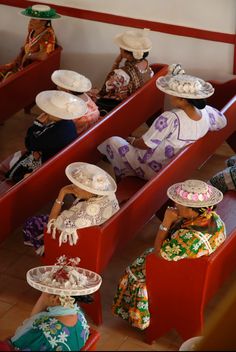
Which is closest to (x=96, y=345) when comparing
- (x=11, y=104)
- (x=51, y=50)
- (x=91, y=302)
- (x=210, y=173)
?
(x=91, y=302)

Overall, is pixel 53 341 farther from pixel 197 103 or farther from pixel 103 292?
pixel 197 103

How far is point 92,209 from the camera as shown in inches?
191

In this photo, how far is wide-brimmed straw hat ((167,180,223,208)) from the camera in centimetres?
460

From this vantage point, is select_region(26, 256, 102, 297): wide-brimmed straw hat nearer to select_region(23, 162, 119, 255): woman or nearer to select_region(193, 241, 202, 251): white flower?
select_region(23, 162, 119, 255): woman

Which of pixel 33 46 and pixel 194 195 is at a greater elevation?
pixel 194 195

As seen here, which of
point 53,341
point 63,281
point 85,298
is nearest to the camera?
point 53,341

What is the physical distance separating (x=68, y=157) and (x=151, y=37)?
6.47 feet

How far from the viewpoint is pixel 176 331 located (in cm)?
493

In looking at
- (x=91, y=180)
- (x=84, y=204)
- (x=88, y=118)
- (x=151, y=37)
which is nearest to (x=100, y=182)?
(x=91, y=180)

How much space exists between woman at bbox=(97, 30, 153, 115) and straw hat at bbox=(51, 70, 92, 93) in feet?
1.54

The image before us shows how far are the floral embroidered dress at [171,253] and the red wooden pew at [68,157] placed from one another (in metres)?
0.85

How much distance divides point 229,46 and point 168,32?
542 mm

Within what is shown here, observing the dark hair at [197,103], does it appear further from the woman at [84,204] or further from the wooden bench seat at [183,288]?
the wooden bench seat at [183,288]

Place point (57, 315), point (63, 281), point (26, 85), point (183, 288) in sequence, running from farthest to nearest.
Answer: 1. point (26, 85)
2. point (183, 288)
3. point (63, 281)
4. point (57, 315)
